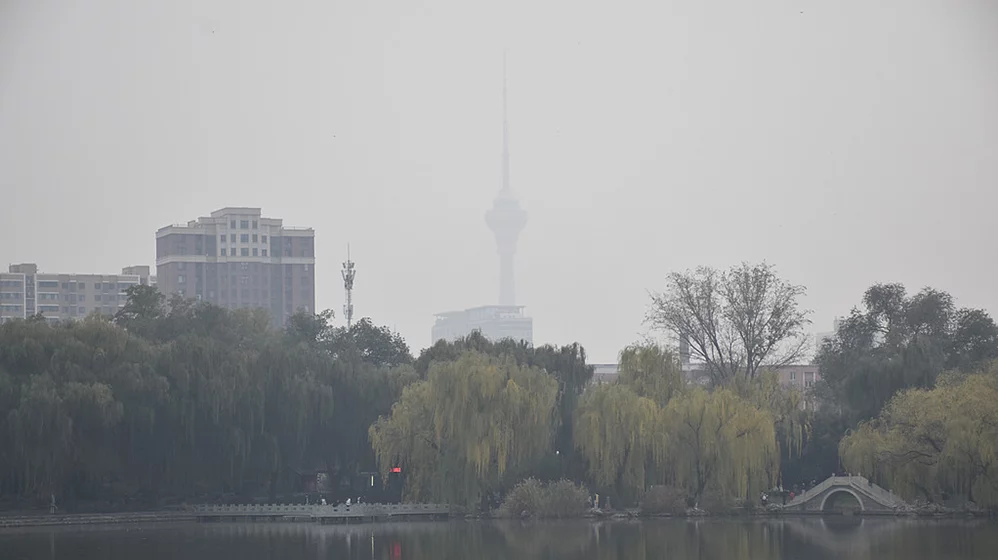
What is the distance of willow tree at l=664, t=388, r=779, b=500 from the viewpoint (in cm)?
5434

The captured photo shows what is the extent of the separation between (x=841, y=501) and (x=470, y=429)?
48.1ft

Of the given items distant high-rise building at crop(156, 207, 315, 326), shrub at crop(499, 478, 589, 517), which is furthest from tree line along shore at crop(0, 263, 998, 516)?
distant high-rise building at crop(156, 207, 315, 326)

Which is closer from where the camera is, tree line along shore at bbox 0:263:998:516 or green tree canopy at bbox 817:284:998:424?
tree line along shore at bbox 0:263:998:516

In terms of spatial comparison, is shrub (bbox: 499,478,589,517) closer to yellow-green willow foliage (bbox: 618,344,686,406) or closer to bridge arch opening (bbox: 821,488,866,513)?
yellow-green willow foliage (bbox: 618,344,686,406)

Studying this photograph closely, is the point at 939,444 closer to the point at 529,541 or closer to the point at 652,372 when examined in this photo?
the point at 652,372

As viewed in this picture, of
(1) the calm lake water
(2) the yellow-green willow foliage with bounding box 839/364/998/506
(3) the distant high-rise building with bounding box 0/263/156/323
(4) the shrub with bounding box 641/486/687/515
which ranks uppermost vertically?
(3) the distant high-rise building with bounding box 0/263/156/323

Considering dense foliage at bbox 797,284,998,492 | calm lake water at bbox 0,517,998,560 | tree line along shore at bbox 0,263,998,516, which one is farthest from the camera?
dense foliage at bbox 797,284,998,492

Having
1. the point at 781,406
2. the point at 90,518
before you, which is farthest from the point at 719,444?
the point at 90,518

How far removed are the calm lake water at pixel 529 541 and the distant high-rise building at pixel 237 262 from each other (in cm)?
8339

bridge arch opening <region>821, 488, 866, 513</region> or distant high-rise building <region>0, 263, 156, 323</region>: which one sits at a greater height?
distant high-rise building <region>0, 263, 156, 323</region>

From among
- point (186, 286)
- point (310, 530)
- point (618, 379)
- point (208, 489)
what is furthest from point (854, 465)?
point (186, 286)

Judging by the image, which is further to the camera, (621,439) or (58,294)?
(58,294)

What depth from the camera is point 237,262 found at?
449 feet

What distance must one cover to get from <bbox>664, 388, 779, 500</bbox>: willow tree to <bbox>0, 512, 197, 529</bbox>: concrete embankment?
18260 millimetres
